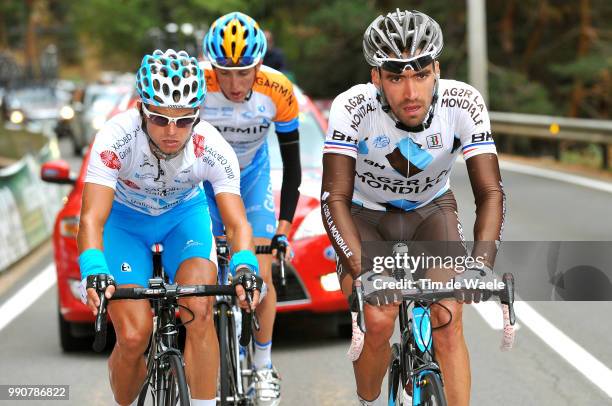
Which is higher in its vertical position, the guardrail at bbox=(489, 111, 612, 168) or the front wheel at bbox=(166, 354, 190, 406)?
the front wheel at bbox=(166, 354, 190, 406)

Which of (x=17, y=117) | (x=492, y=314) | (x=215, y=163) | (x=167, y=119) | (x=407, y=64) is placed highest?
(x=407, y=64)

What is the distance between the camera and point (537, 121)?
79.0ft

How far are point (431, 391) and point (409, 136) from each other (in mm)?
1197

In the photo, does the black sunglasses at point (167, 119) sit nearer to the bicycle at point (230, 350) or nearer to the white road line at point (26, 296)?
the bicycle at point (230, 350)

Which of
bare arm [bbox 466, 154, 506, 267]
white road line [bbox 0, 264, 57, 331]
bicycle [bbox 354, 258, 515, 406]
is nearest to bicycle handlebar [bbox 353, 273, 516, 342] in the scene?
bicycle [bbox 354, 258, 515, 406]

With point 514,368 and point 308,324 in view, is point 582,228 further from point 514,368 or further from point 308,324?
point 514,368

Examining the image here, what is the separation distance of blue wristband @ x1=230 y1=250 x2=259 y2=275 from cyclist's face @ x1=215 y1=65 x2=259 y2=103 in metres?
1.53

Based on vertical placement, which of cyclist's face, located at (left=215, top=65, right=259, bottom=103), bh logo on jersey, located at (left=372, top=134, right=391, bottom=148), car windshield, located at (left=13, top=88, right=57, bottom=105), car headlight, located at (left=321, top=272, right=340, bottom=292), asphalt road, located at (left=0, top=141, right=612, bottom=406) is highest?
cyclist's face, located at (left=215, top=65, right=259, bottom=103)

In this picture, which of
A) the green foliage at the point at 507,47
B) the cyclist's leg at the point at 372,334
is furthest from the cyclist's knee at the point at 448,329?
the green foliage at the point at 507,47

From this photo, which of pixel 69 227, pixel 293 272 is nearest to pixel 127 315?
pixel 293 272

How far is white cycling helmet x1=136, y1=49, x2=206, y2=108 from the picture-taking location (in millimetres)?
5336

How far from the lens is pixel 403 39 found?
5035 mm

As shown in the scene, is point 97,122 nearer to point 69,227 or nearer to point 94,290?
point 69,227

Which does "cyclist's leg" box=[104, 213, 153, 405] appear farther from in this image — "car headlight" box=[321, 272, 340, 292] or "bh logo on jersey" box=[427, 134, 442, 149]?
"car headlight" box=[321, 272, 340, 292]
